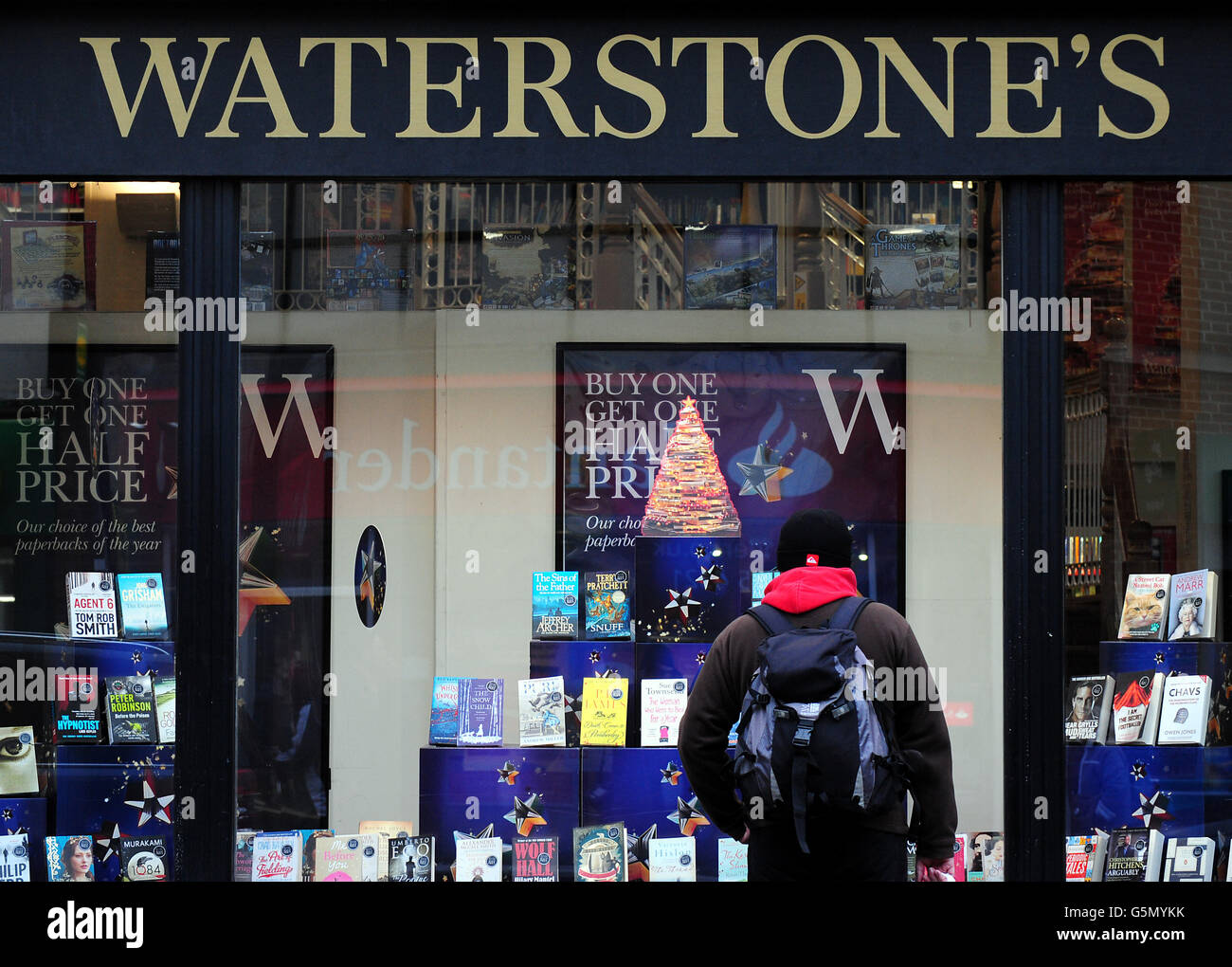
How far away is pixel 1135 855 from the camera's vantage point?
5.64 metres

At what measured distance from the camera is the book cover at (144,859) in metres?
5.80

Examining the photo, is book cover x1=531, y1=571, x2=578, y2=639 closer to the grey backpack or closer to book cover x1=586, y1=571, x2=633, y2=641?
book cover x1=586, y1=571, x2=633, y2=641

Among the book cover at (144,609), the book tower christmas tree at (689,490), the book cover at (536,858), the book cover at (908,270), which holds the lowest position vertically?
the book cover at (536,858)

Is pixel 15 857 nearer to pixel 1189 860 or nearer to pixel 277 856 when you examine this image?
pixel 277 856

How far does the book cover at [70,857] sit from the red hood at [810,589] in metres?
3.41

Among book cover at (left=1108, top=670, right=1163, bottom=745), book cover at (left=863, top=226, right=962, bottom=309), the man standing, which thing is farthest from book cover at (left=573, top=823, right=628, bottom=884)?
book cover at (left=863, top=226, right=962, bottom=309)

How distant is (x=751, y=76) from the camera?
4.90 meters

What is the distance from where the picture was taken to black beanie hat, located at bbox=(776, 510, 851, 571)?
427cm

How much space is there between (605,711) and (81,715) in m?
2.31

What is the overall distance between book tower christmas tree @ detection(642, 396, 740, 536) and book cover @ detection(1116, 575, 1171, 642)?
5.66 feet

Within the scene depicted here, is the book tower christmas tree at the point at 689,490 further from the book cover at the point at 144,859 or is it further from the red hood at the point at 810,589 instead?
the book cover at the point at 144,859

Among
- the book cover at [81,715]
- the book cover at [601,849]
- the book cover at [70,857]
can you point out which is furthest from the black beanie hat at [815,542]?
Result: the book cover at [70,857]
